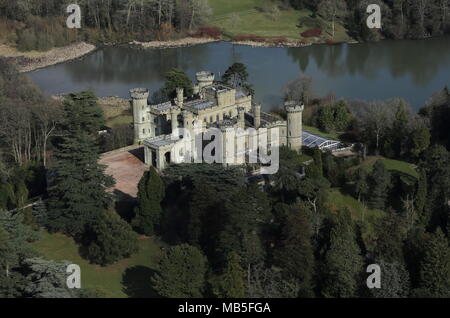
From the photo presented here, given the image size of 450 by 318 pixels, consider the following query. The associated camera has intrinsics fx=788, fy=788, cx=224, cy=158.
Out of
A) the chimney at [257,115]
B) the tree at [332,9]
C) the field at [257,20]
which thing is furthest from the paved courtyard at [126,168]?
the tree at [332,9]

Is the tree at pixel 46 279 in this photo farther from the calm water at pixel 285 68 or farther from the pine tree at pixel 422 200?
the calm water at pixel 285 68

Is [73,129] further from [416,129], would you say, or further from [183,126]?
[416,129]

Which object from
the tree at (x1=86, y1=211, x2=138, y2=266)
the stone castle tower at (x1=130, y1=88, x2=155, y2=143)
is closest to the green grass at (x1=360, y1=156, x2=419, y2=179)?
the stone castle tower at (x1=130, y1=88, x2=155, y2=143)

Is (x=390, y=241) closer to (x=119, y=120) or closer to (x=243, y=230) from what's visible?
(x=243, y=230)

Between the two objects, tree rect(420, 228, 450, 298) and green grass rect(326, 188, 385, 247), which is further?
green grass rect(326, 188, 385, 247)

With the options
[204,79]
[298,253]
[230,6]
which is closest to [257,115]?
[204,79]

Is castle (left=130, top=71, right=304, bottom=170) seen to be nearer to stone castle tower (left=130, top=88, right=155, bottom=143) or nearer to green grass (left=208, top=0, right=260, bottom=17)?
stone castle tower (left=130, top=88, right=155, bottom=143)
